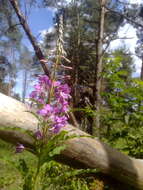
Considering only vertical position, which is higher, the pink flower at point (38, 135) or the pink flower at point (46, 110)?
the pink flower at point (46, 110)

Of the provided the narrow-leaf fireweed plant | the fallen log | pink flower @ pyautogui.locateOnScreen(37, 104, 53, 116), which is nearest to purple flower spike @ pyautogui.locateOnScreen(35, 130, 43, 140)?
the narrow-leaf fireweed plant

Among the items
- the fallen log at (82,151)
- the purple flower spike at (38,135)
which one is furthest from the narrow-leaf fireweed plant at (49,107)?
the fallen log at (82,151)

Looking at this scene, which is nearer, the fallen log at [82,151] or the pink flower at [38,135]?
the pink flower at [38,135]

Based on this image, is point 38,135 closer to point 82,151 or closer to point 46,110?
point 46,110

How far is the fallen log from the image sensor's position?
Answer: 3.43 meters

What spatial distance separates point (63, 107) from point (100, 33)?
20.3ft

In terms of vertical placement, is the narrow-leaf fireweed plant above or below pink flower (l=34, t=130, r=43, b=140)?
above

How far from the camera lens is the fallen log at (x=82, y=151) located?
3.43 m

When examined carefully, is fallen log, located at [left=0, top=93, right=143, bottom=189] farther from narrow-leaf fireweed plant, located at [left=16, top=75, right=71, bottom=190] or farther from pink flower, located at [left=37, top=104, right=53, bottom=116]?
pink flower, located at [left=37, top=104, right=53, bottom=116]

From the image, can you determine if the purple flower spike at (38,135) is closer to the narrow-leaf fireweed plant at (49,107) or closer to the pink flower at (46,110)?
the narrow-leaf fireweed plant at (49,107)

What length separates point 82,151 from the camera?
344 cm

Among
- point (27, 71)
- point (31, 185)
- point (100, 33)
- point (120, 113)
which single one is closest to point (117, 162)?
point (120, 113)

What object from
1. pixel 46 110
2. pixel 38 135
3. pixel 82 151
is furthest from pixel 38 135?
pixel 82 151

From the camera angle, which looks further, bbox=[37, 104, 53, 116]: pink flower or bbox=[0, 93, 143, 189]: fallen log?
bbox=[0, 93, 143, 189]: fallen log
